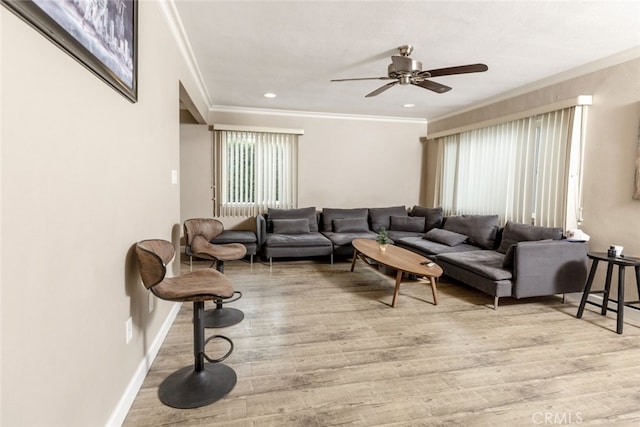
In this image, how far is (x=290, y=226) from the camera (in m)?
5.56

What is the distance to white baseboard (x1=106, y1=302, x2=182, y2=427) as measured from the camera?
5.52 ft

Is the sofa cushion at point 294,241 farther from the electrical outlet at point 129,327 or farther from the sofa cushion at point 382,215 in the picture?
the electrical outlet at point 129,327

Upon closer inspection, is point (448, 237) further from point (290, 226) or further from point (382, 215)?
point (290, 226)

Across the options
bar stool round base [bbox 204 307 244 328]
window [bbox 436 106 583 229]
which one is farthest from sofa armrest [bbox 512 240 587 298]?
bar stool round base [bbox 204 307 244 328]

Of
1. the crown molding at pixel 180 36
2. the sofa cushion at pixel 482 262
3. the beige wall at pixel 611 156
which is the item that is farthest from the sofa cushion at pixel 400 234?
the crown molding at pixel 180 36

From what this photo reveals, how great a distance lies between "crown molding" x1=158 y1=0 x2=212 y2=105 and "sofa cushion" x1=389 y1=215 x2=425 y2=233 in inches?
151

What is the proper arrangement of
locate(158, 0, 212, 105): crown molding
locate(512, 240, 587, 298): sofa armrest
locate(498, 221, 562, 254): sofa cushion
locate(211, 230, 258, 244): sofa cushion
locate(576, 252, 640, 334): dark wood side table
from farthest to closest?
1. locate(211, 230, 258, 244): sofa cushion
2. locate(498, 221, 562, 254): sofa cushion
3. locate(512, 240, 587, 298): sofa armrest
4. locate(576, 252, 640, 334): dark wood side table
5. locate(158, 0, 212, 105): crown molding

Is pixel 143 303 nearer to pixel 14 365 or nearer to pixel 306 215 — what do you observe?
pixel 14 365

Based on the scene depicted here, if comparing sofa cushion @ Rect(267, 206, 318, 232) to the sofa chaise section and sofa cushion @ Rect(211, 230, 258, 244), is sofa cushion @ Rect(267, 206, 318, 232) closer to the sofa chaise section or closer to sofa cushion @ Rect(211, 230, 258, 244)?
sofa cushion @ Rect(211, 230, 258, 244)

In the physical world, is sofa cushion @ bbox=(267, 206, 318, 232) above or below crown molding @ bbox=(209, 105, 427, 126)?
below

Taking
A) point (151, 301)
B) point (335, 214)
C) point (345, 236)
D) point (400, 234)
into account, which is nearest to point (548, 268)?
point (400, 234)

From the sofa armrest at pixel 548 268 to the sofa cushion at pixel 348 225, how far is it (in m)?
2.82

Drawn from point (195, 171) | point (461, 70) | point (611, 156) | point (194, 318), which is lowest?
point (194, 318)

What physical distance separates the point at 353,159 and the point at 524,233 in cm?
324
